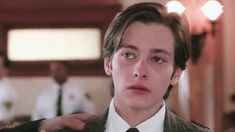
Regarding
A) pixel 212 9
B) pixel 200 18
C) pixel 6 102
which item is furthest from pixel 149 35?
pixel 200 18

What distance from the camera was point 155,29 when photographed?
1227 millimetres

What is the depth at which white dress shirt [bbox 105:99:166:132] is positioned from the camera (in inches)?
48.4

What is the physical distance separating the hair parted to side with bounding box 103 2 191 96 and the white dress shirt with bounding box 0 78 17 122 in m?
2.73

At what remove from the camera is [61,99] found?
4.36m

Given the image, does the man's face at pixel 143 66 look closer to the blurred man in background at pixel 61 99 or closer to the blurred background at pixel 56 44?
the blurred man in background at pixel 61 99

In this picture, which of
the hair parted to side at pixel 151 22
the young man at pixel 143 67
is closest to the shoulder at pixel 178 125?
the young man at pixel 143 67

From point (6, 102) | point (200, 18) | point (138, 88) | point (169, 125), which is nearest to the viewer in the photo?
point (138, 88)

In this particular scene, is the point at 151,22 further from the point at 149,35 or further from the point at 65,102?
the point at 65,102

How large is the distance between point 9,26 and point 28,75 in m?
0.66

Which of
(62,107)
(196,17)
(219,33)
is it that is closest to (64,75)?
(62,107)

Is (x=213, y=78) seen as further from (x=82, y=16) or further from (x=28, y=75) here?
(x=28, y=75)

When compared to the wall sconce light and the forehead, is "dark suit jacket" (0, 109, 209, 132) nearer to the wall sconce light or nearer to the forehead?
the forehead

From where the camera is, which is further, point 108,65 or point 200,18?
point 200,18

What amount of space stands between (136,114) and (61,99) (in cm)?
319
